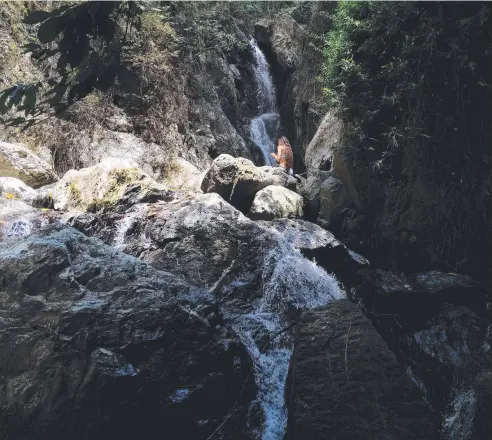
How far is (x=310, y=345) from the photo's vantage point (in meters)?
3.33

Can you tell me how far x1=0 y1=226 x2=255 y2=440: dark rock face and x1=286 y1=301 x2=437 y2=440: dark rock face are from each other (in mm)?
533

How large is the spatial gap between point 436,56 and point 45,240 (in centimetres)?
494

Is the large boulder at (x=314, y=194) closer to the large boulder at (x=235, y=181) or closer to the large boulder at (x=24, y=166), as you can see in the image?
the large boulder at (x=235, y=181)

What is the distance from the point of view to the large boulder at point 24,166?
7398 millimetres

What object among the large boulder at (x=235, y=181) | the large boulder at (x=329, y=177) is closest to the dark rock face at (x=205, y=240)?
the large boulder at (x=235, y=181)

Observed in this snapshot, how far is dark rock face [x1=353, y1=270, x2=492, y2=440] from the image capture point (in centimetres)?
362

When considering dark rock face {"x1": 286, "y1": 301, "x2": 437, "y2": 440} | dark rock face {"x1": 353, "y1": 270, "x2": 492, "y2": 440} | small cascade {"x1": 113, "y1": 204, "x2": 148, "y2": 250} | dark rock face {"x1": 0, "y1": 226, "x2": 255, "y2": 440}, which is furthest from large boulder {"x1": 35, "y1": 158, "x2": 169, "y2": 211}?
dark rock face {"x1": 286, "y1": 301, "x2": 437, "y2": 440}

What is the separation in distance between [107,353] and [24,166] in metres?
5.89

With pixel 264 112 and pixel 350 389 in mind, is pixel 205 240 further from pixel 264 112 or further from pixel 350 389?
pixel 264 112

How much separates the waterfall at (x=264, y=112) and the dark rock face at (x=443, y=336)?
7.41 meters

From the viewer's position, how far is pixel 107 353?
288cm

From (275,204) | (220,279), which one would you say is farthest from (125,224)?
(275,204)

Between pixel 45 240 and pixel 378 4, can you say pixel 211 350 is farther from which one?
pixel 378 4

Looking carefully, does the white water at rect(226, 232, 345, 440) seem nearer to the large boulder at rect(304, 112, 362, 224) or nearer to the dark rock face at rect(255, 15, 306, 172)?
the large boulder at rect(304, 112, 362, 224)
